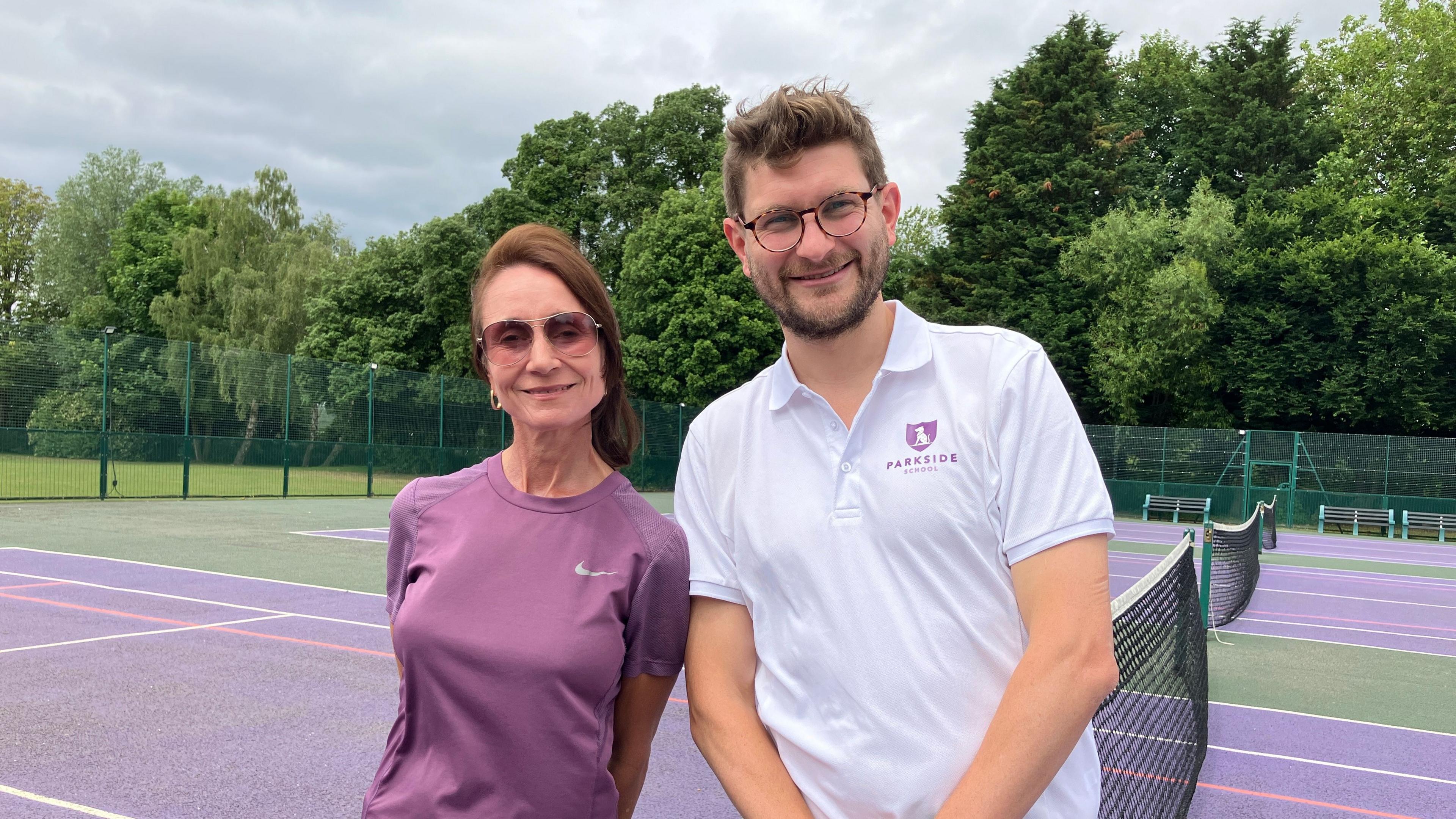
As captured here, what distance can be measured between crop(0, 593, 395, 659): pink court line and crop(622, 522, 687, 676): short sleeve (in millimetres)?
5916

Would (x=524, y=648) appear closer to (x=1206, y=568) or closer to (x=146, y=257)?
(x=1206, y=568)

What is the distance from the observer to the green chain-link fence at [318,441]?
2194 centimetres

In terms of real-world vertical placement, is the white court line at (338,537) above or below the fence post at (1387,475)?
below

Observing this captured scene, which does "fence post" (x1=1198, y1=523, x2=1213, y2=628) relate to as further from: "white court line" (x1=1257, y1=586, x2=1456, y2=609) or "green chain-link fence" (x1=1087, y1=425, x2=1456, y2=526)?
"green chain-link fence" (x1=1087, y1=425, x2=1456, y2=526)

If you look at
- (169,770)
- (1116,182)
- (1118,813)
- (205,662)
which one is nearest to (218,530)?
(205,662)

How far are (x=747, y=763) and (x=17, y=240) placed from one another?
6475 cm

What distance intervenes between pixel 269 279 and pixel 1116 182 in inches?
1301

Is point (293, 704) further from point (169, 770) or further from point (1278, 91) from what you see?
point (1278, 91)

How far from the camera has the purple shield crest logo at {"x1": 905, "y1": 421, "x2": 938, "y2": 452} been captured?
1736mm

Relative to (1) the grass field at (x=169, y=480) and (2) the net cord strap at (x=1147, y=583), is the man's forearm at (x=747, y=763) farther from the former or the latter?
(1) the grass field at (x=169, y=480)

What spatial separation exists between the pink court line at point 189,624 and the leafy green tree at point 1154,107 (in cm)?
3584

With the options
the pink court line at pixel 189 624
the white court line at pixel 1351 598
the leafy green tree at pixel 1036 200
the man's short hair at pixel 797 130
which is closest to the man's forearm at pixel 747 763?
the man's short hair at pixel 797 130

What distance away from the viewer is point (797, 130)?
6.07 ft

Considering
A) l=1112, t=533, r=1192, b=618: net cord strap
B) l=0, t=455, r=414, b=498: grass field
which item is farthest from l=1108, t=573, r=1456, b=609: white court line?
l=0, t=455, r=414, b=498: grass field
